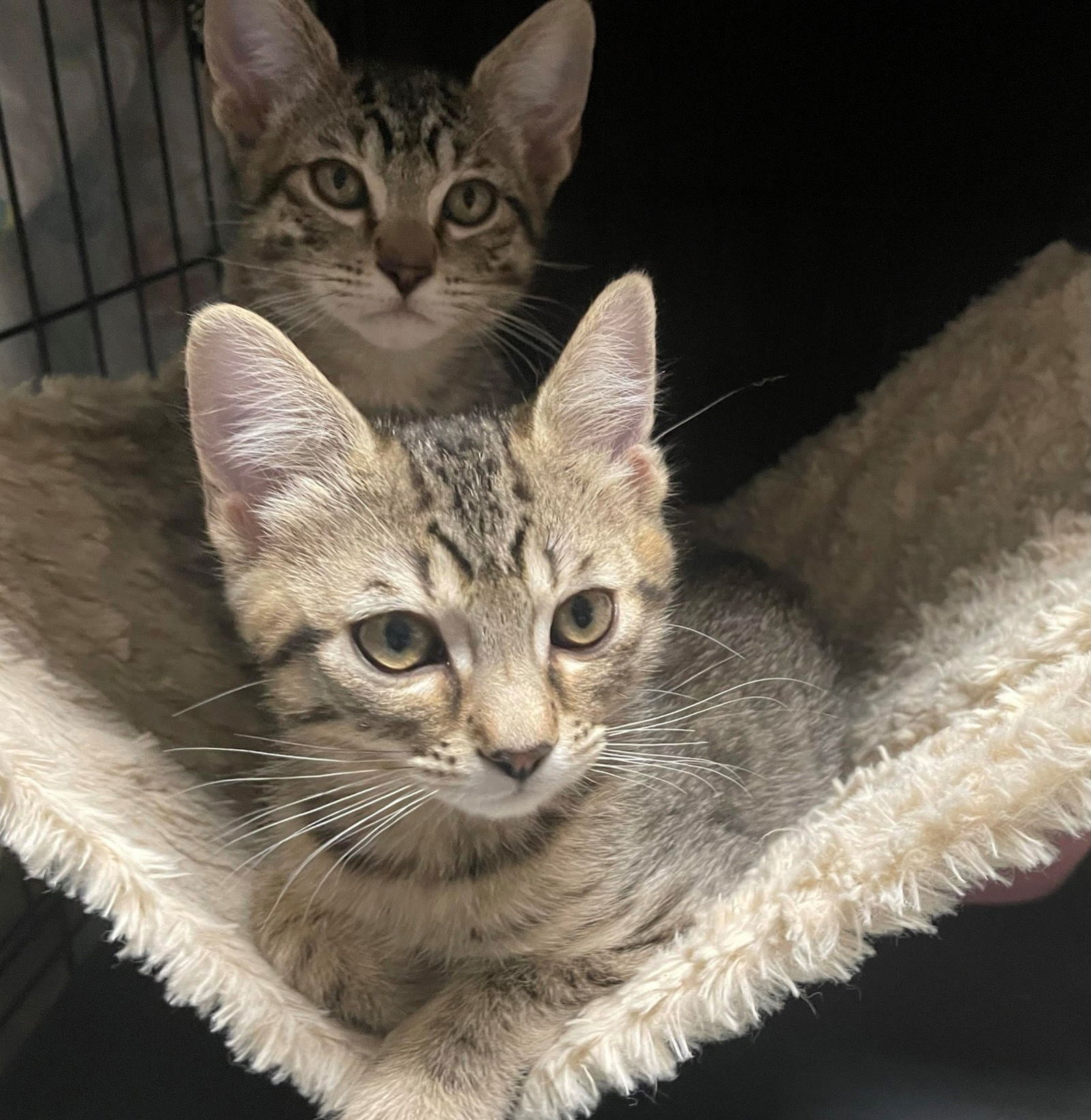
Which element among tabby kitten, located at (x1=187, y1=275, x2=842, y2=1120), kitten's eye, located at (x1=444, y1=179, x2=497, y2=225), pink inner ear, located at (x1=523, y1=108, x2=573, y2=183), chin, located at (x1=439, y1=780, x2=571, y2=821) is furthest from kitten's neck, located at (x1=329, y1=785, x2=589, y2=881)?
pink inner ear, located at (x1=523, y1=108, x2=573, y2=183)

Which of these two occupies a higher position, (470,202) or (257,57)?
(257,57)

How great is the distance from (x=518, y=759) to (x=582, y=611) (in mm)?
151

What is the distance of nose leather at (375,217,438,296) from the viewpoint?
114 centimetres

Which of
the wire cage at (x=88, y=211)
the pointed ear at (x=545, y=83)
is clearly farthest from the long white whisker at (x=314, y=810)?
the pointed ear at (x=545, y=83)

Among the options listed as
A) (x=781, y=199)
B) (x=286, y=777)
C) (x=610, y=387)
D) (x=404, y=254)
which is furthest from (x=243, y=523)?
(x=781, y=199)

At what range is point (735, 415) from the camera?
1.64 metres

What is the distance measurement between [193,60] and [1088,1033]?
1.41 metres

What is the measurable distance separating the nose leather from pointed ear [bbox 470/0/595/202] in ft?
0.71

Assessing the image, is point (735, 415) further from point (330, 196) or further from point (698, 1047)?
point (698, 1047)

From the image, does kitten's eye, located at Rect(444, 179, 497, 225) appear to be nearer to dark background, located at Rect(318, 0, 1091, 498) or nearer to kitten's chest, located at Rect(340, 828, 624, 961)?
dark background, located at Rect(318, 0, 1091, 498)

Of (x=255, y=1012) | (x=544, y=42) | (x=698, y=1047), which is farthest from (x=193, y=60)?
(x=698, y=1047)

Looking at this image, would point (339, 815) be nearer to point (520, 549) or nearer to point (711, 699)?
point (520, 549)

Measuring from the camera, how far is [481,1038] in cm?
79

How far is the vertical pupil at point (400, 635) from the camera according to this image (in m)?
0.77
